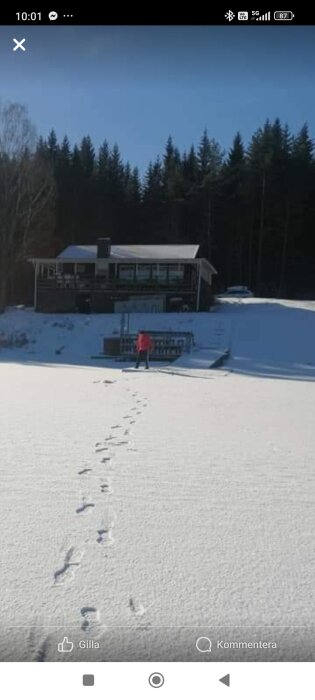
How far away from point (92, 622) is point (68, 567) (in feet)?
1.85

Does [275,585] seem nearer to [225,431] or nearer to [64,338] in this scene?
[225,431]

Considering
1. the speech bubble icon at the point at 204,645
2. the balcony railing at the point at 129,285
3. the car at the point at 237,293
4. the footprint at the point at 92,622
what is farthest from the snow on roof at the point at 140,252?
the speech bubble icon at the point at 204,645

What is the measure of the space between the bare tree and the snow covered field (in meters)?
32.0

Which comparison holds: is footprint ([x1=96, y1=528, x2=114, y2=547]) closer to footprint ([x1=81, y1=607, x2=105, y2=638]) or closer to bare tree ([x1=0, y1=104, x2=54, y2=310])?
footprint ([x1=81, y1=607, x2=105, y2=638])

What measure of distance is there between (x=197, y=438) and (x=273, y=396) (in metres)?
4.36

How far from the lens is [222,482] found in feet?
13.8

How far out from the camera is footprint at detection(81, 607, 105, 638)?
200 cm

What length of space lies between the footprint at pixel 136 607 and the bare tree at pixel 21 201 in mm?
35854

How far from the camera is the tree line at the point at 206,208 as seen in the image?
51500mm

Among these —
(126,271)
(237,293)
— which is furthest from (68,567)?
(237,293)

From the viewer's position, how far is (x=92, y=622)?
207cm
